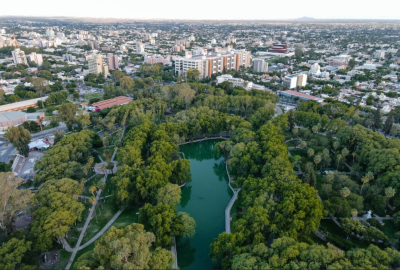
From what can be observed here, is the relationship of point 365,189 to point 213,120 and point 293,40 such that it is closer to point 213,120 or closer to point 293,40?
point 213,120

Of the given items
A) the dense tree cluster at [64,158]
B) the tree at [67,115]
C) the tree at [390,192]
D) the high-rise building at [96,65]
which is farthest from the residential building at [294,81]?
the high-rise building at [96,65]

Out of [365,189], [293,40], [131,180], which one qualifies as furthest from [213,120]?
[293,40]

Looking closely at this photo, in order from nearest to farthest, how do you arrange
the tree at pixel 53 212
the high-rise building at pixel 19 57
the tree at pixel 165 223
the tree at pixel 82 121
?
the tree at pixel 53 212, the tree at pixel 165 223, the tree at pixel 82 121, the high-rise building at pixel 19 57

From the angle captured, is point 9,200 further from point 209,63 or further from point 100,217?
point 209,63

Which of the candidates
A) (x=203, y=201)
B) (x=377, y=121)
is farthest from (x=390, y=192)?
(x=377, y=121)

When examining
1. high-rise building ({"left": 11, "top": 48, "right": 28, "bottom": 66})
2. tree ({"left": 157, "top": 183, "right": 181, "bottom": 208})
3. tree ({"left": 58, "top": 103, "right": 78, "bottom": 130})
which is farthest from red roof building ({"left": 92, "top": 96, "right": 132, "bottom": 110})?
high-rise building ({"left": 11, "top": 48, "right": 28, "bottom": 66})

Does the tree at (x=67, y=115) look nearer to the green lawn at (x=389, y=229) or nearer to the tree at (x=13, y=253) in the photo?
the tree at (x=13, y=253)
